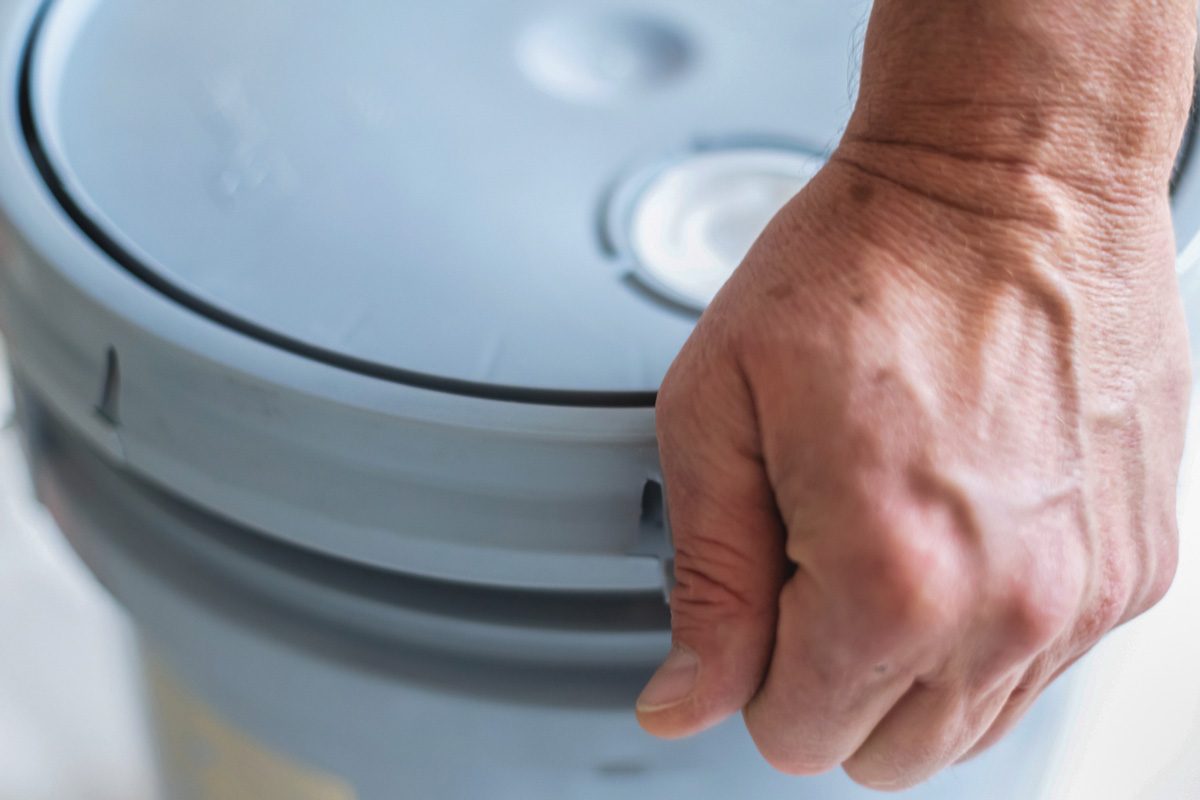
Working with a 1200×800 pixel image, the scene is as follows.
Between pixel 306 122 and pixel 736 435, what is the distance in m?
0.29

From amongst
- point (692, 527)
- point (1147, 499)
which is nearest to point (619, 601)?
point (692, 527)

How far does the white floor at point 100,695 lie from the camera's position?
1.10m

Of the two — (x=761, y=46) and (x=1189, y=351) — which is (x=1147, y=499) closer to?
(x=1189, y=351)

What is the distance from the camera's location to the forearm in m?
0.48

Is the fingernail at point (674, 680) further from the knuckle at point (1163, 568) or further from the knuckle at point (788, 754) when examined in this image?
the knuckle at point (1163, 568)

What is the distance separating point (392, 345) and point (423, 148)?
13 cm

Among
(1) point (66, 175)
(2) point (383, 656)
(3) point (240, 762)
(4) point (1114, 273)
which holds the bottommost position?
(3) point (240, 762)

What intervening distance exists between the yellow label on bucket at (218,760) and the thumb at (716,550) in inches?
8.7

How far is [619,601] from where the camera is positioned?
21.8 inches

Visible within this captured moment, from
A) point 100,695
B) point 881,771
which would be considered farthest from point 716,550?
point 100,695

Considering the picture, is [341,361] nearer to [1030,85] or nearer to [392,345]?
[392,345]

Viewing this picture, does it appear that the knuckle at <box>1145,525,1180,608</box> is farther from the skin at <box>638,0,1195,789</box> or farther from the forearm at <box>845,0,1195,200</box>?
the forearm at <box>845,0,1195,200</box>

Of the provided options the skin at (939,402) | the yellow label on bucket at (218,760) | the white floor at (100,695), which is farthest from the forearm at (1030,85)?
the white floor at (100,695)

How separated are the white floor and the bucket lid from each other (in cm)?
54
